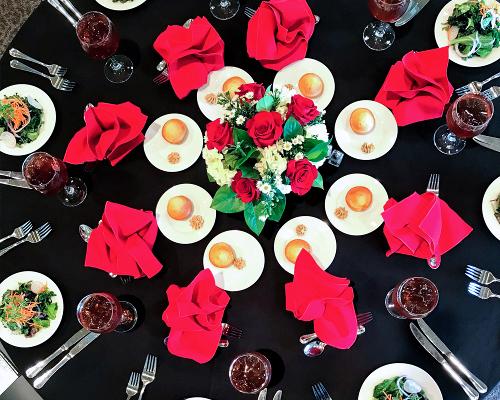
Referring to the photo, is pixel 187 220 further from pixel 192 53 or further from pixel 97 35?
pixel 97 35

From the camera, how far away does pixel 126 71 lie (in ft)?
7.25

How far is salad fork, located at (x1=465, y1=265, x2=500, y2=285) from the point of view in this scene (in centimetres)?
194

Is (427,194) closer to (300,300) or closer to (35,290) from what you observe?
(300,300)

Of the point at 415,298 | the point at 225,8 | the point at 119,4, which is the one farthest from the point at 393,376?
the point at 119,4

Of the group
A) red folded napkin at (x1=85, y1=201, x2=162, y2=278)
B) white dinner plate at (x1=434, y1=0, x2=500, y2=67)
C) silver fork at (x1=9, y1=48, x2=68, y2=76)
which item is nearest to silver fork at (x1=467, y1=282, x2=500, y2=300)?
white dinner plate at (x1=434, y1=0, x2=500, y2=67)

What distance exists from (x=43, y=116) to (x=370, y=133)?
1.30 m

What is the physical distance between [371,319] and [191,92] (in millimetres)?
1118

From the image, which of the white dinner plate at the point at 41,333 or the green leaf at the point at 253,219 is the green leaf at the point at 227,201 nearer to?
the green leaf at the point at 253,219

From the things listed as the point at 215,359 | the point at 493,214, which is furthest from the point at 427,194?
the point at 215,359

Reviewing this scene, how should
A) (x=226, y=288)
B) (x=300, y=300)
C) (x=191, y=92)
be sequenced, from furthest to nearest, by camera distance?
(x=191, y=92) < (x=226, y=288) < (x=300, y=300)

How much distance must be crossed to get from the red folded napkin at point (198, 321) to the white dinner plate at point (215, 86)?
2.06 ft

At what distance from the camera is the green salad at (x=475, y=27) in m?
1.99

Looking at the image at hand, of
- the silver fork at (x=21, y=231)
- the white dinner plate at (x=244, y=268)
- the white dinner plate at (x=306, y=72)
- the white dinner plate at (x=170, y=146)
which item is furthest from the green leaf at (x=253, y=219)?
the silver fork at (x=21, y=231)

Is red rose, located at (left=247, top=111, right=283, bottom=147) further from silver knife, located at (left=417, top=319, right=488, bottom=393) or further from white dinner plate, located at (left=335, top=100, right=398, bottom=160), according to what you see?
silver knife, located at (left=417, top=319, right=488, bottom=393)
